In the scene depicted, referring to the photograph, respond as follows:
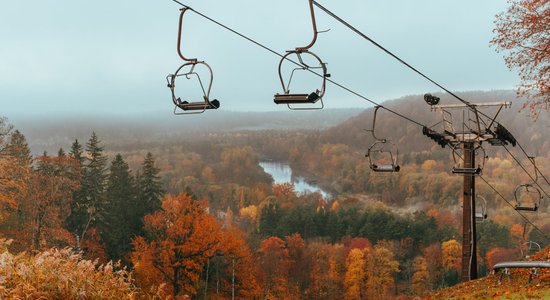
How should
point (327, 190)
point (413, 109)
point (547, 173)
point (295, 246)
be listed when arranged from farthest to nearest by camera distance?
1. point (413, 109)
2. point (327, 190)
3. point (547, 173)
4. point (295, 246)

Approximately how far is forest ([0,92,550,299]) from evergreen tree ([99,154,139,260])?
108mm

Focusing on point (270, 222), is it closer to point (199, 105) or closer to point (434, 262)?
point (434, 262)

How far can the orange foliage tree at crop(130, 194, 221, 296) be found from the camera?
111ft

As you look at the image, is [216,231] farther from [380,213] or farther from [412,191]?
[412,191]

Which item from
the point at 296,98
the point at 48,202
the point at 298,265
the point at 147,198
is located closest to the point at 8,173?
the point at 48,202

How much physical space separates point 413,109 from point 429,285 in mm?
135251

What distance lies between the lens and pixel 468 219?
16.8m

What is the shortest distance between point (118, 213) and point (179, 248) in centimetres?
916

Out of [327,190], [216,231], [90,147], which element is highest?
[90,147]

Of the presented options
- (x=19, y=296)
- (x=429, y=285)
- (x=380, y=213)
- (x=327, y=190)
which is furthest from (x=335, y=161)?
(x=19, y=296)

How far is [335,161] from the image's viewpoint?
176625 millimetres

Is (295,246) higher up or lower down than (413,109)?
lower down

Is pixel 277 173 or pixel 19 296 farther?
pixel 277 173

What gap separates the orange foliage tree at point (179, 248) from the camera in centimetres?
3384
